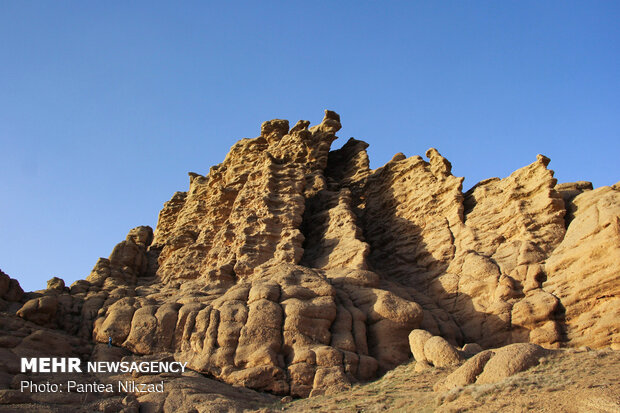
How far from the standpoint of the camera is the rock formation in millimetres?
24875

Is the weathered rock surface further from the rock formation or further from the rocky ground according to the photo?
the rocky ground

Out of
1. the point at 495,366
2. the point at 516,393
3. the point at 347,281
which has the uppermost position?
the point at 347,281

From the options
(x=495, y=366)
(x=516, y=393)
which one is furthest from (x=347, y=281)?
(x=516, y=393)

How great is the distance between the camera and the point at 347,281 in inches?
1183

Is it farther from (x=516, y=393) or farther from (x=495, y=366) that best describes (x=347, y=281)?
(x=516, y=393)

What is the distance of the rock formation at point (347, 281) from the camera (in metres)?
24.9

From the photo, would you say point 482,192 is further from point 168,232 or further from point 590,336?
point 168,232

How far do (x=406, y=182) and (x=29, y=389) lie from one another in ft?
87.4

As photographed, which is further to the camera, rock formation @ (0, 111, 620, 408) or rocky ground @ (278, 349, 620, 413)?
rock formation @ (0, 111, 620, 408)

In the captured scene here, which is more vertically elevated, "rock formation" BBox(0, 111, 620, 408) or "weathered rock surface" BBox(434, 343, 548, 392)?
Result: "rock formation" BBox(0, 111, 620, 408)

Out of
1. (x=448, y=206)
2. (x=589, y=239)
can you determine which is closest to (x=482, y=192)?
(x=448, y=206)

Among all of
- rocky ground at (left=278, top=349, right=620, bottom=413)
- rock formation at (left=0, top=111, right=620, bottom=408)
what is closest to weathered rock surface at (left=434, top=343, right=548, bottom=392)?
rock formation at (left=0, top=111, right=620, bottom=408)

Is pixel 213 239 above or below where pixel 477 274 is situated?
above

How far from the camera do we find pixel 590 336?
80.5ft
